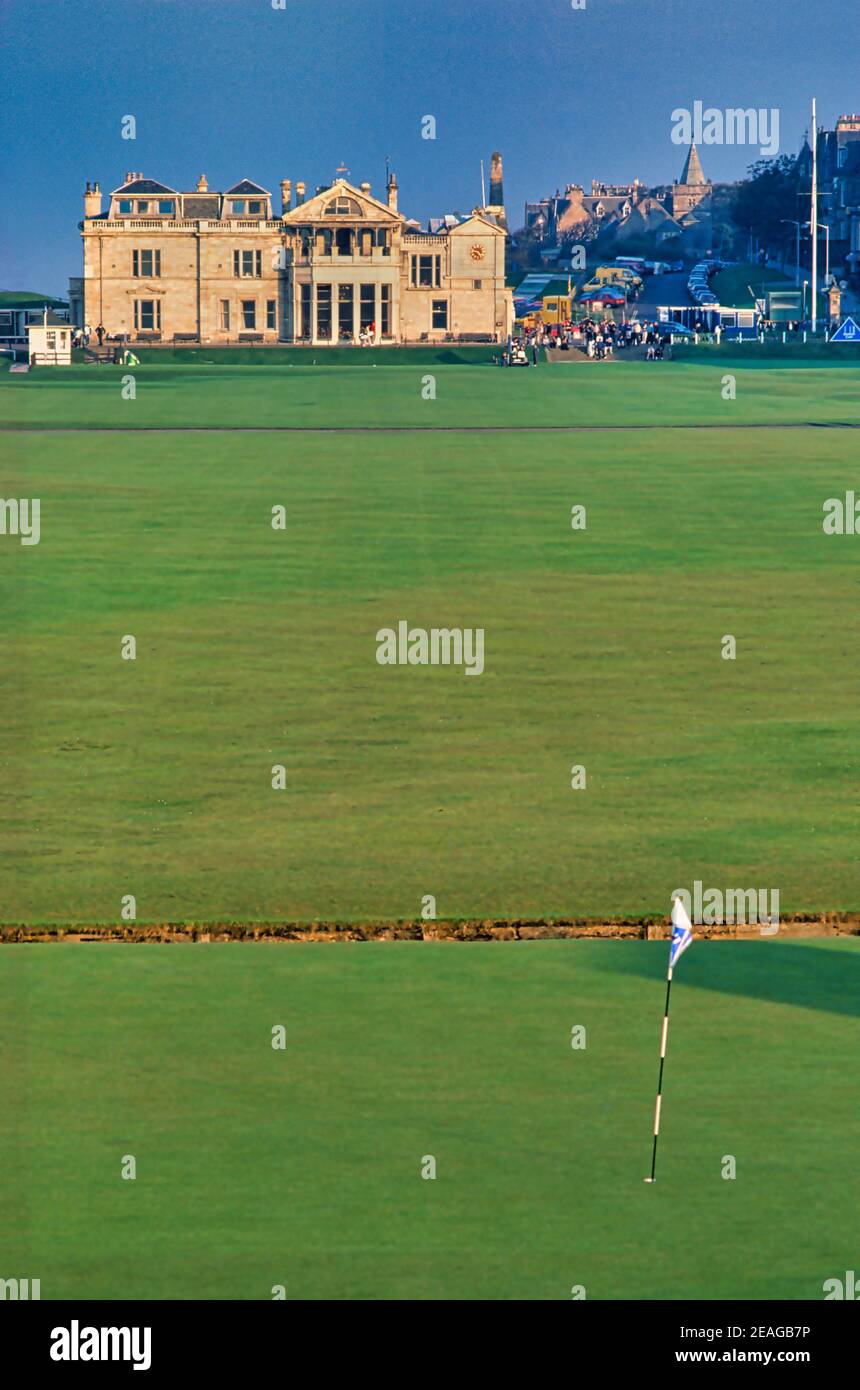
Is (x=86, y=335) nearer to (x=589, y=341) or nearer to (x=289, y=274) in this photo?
(x=289, y=274)

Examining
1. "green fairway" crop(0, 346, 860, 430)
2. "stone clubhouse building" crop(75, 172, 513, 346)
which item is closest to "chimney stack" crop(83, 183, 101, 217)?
"stone clubhouse building" crop(75, 172, 513, 346)

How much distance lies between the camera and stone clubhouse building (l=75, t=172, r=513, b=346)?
195625mm

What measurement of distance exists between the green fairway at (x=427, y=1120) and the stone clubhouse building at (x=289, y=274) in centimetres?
17466

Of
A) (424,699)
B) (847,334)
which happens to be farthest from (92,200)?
(424,699)

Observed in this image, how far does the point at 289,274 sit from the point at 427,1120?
595 ft

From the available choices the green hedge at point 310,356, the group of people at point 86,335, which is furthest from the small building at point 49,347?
the group of people at point 86,335

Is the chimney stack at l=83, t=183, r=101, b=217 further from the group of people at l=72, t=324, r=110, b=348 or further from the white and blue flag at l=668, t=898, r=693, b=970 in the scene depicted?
the white and blue flag at l=668, t=898, r=693, b=970

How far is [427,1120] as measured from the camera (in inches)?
717

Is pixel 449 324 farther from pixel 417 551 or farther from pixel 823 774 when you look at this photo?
pixel 823 774

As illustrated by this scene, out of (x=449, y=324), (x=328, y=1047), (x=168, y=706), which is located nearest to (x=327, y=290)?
(x=449, y=324)

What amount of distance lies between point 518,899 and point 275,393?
87943mm

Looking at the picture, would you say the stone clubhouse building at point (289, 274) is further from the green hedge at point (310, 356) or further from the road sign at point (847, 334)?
the road sign at point (847, 334)

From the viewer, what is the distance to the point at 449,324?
199000 mm
